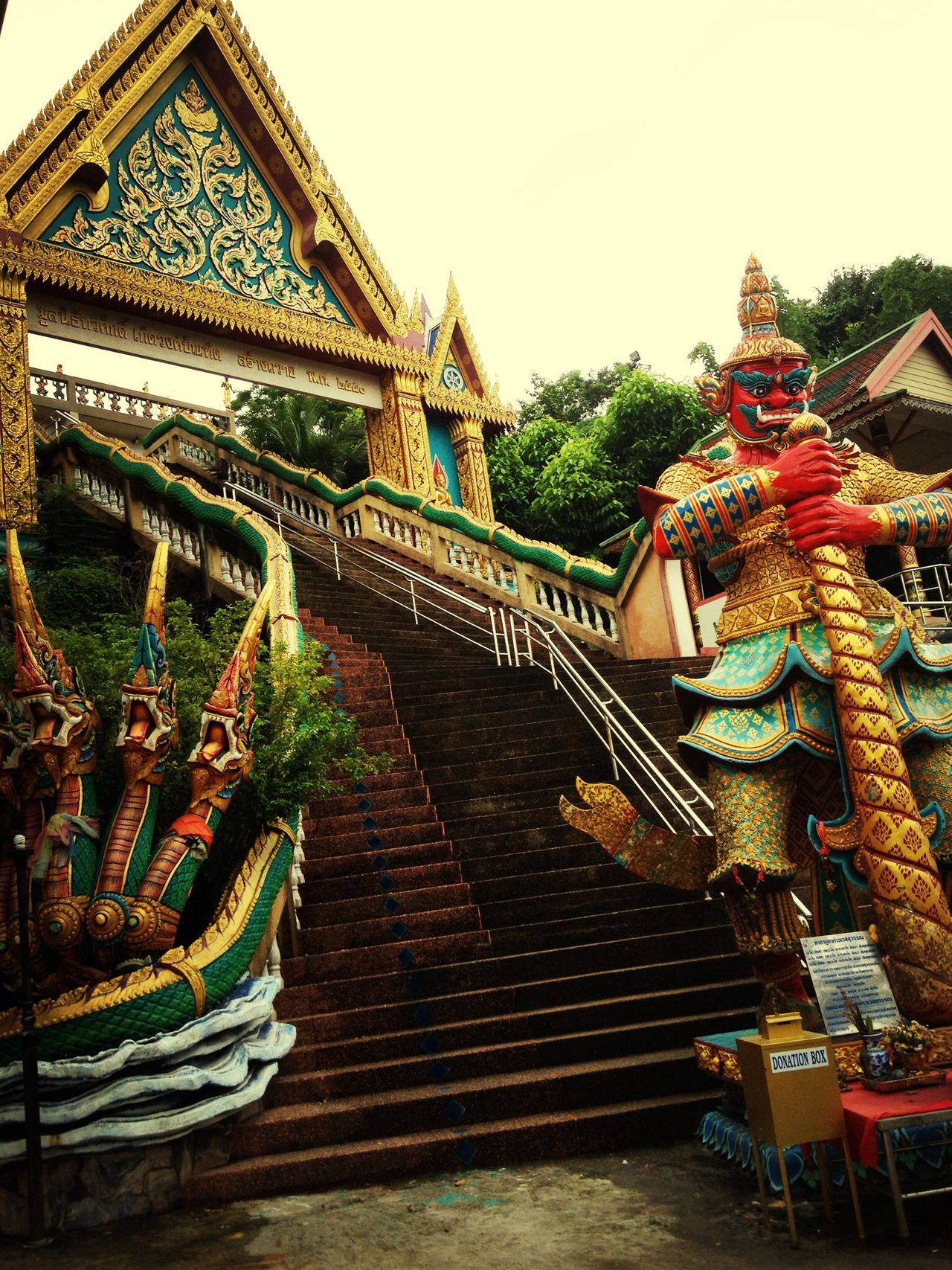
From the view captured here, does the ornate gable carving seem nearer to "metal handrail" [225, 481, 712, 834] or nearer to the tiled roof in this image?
"metal handrail" [225, 481, 712, 834]

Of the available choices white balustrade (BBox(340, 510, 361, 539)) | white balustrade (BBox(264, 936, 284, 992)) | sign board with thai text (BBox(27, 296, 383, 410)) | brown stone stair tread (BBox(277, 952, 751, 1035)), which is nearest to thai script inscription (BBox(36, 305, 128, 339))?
sign board with thai text (BBox(27, 296, 383, 410))

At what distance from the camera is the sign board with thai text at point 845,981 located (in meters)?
3.88

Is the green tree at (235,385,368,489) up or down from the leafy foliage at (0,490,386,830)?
up

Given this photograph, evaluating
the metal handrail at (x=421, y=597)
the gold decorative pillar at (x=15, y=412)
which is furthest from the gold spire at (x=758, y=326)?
the gold decorative pillar at (x=15, y=412)

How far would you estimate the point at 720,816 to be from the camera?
4258mm

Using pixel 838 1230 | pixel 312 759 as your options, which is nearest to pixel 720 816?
pixel 838 1230

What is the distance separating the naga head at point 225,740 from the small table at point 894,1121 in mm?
3036

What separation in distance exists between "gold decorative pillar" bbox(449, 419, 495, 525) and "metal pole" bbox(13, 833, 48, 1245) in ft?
52.7

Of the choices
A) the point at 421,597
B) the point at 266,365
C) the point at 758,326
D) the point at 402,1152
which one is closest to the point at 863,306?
the point at 266,365

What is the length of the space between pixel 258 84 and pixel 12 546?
14.7 meters

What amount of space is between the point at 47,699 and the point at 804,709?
3258 mm

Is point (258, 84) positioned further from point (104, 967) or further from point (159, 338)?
point (104, 967)

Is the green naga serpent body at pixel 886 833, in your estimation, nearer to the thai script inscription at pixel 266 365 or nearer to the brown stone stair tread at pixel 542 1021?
the brown stone stair tread at pixel 542 1021

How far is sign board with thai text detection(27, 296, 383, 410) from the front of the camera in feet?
47.2
